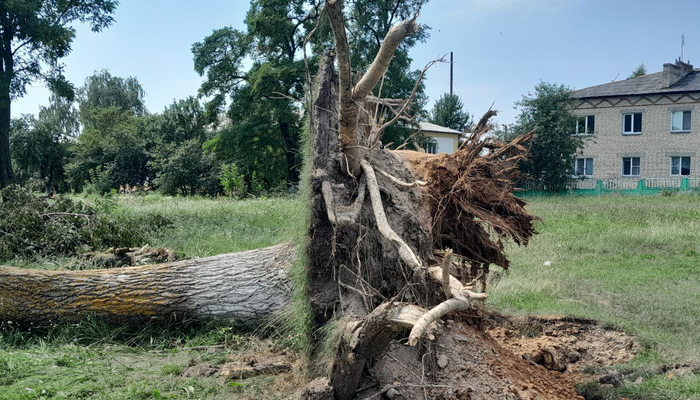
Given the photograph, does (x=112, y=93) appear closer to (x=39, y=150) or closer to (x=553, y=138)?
(x=39, y=150)

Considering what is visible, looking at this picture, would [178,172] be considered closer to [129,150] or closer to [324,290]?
[129,150]

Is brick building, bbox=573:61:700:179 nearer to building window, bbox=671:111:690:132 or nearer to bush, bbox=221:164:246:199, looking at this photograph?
building window, bbox=671:111:690:132

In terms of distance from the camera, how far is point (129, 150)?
120 ft

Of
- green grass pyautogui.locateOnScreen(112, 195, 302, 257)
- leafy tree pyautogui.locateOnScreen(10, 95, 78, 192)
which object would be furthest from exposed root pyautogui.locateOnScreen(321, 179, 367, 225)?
leafy tree pyautogui.locateOnScreen(10, 95, 78, 192)

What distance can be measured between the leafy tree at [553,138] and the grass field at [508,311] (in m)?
18.0

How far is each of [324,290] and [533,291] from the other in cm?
508

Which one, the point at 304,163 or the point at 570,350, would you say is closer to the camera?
the point at 304,163

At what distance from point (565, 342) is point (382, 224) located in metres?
3.28

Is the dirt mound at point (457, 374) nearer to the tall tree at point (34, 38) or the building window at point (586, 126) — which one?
the tall tree at point (34, 38)

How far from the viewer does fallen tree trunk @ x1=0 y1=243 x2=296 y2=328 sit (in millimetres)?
6160

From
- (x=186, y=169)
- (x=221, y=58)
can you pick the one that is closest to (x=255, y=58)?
(x=221, y=58)

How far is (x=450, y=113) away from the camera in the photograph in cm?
4803

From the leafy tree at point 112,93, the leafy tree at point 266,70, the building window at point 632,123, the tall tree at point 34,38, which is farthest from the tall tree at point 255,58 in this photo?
the leafy tree at point 112,93

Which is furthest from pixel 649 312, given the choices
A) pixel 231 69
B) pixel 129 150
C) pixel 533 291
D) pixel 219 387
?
pixel 129 150
